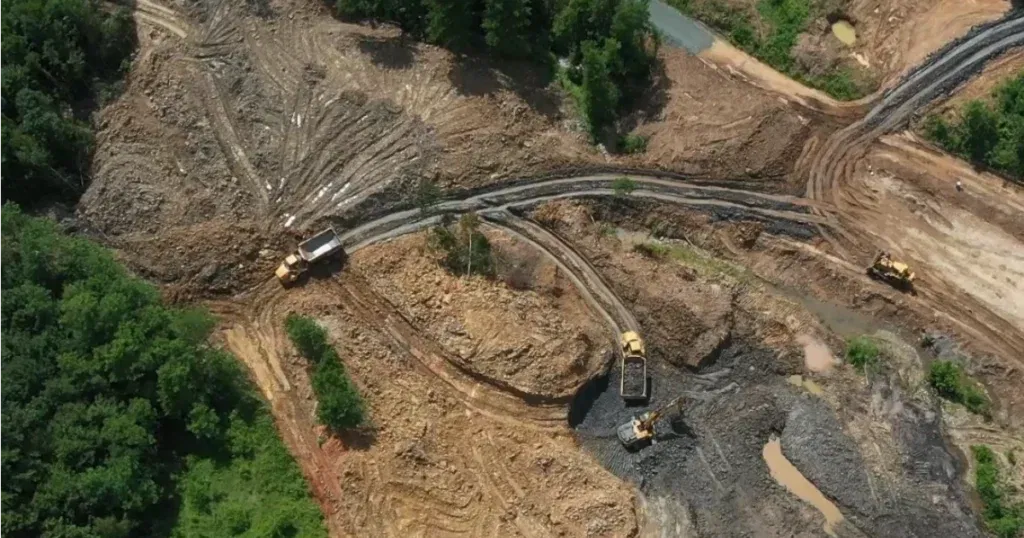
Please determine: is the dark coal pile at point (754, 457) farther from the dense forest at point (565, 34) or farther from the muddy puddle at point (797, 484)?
the dense forest at point (565, 34)

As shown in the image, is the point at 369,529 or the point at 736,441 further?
the point at 736,441

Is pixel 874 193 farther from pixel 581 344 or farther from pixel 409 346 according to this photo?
pixel 409 346

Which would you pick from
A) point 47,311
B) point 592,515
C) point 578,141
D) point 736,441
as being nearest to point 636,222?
point 578,141

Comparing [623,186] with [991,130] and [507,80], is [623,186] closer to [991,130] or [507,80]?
[507,80]

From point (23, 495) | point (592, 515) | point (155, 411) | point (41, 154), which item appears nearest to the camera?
point (23, 495)

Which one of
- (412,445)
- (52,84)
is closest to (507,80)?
(412,445)
